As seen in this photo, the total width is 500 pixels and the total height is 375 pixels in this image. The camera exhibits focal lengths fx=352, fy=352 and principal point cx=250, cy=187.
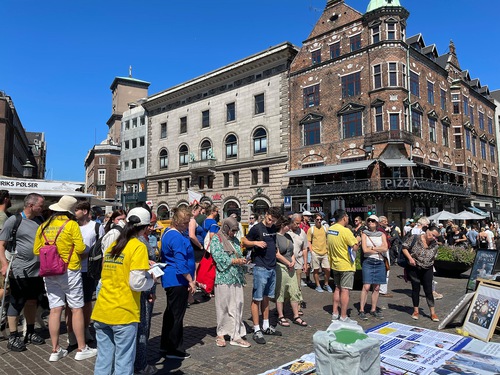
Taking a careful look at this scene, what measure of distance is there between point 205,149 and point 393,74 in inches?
808

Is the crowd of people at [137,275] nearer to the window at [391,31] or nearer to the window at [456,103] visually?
the window at [391,31]

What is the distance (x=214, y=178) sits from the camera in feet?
124

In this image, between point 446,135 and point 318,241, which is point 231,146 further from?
point 318,241

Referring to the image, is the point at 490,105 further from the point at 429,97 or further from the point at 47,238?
the point at 47,238

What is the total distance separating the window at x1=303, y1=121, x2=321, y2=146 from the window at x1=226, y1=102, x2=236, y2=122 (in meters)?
8.49

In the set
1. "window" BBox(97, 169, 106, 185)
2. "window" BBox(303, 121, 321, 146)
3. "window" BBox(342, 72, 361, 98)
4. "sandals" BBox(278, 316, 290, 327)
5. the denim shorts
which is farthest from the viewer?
"window" BBox(97, 169, 106, 185)

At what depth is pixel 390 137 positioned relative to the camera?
2628 cm

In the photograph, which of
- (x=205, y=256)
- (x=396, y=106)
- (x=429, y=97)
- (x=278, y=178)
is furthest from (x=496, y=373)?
(x=429, y=97)

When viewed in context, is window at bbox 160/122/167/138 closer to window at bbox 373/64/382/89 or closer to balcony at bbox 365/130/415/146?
balcony at bbox 365/130/415/146

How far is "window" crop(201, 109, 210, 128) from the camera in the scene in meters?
39.0

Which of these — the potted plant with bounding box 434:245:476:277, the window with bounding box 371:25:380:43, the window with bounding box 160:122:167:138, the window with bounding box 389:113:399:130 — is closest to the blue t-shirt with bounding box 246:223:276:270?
the potted plant with bounding box 434:245:476:277

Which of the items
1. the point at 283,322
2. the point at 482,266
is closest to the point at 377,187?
the point at 482,266

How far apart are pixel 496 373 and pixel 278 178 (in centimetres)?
2868

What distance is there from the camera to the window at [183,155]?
4122cm
